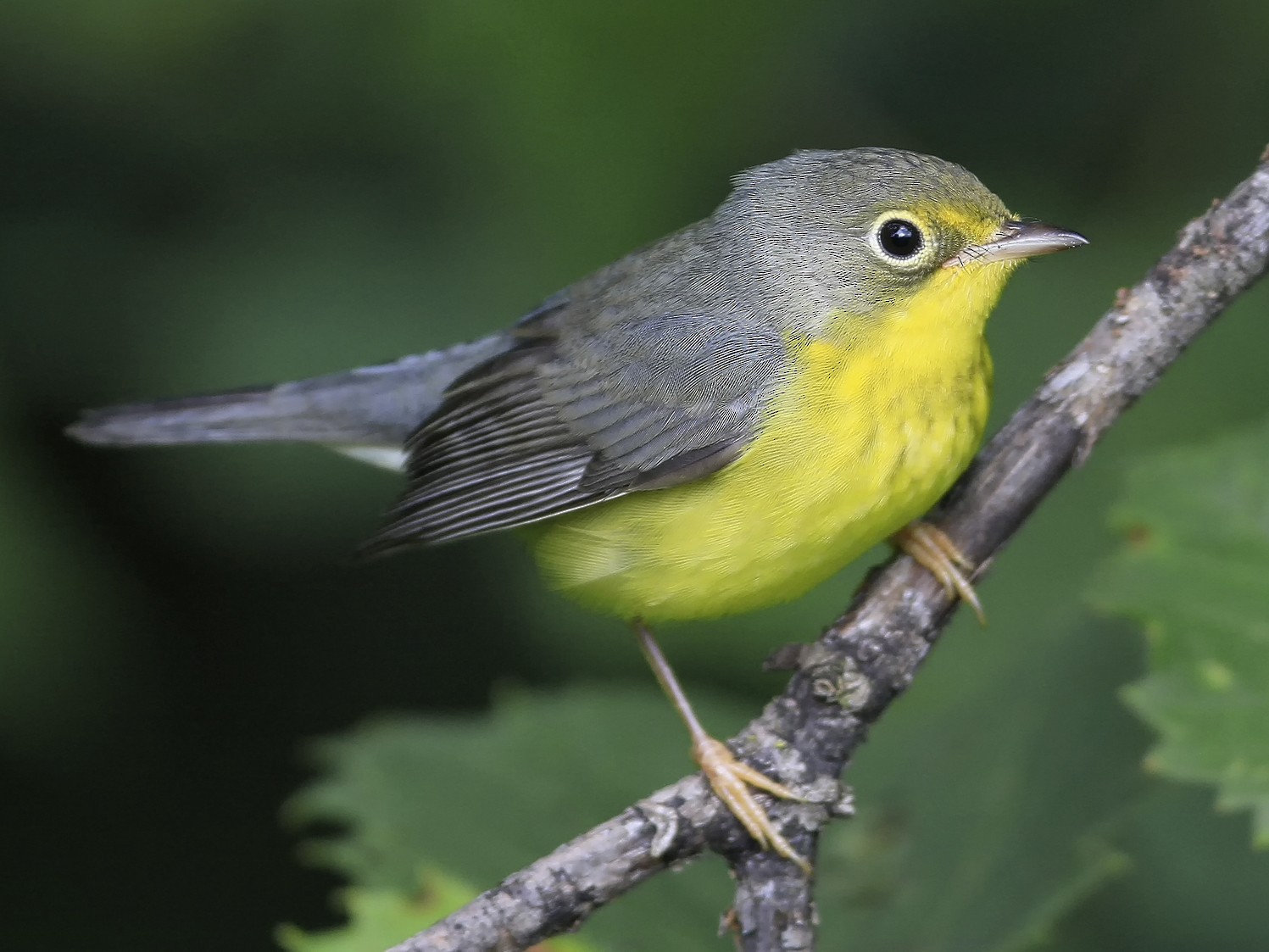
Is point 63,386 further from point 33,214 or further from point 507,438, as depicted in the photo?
point 507,438

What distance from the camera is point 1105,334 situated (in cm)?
356

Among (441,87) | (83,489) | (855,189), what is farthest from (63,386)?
(855,189)

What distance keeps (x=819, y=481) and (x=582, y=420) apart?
93 cm

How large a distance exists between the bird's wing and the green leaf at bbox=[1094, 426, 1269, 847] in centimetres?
102

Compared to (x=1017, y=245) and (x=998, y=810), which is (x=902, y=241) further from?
(x=998, y=810)

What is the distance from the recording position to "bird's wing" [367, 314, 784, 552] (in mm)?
3977

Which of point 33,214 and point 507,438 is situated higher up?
point 33,214

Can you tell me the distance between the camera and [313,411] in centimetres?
502

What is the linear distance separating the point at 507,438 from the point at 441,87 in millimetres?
1349

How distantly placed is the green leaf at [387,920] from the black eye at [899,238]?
1925 millimetres

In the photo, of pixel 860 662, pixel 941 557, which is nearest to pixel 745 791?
pixel 860 662

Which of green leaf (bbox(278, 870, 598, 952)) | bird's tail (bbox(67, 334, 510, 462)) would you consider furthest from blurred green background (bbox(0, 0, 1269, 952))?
green leaf (bbox(278, 870, 598, 952))

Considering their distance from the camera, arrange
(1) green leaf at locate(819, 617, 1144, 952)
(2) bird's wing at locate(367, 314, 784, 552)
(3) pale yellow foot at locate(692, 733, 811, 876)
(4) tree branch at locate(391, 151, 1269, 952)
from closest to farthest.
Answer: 1. (4) tree branch at locate(391, 151, 1269, 952)
2. (3) pale yellow foot at locate(692, 733, 811, 876)
3. (1) green leaf at locate(819, 617, 1144, 952)
4. (2) bird's wing at locate(367, 314, 784, 552)

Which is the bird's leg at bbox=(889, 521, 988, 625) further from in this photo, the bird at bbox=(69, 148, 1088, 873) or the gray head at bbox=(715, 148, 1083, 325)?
the gray head at bbox=(715, 148, 1083, 325)
